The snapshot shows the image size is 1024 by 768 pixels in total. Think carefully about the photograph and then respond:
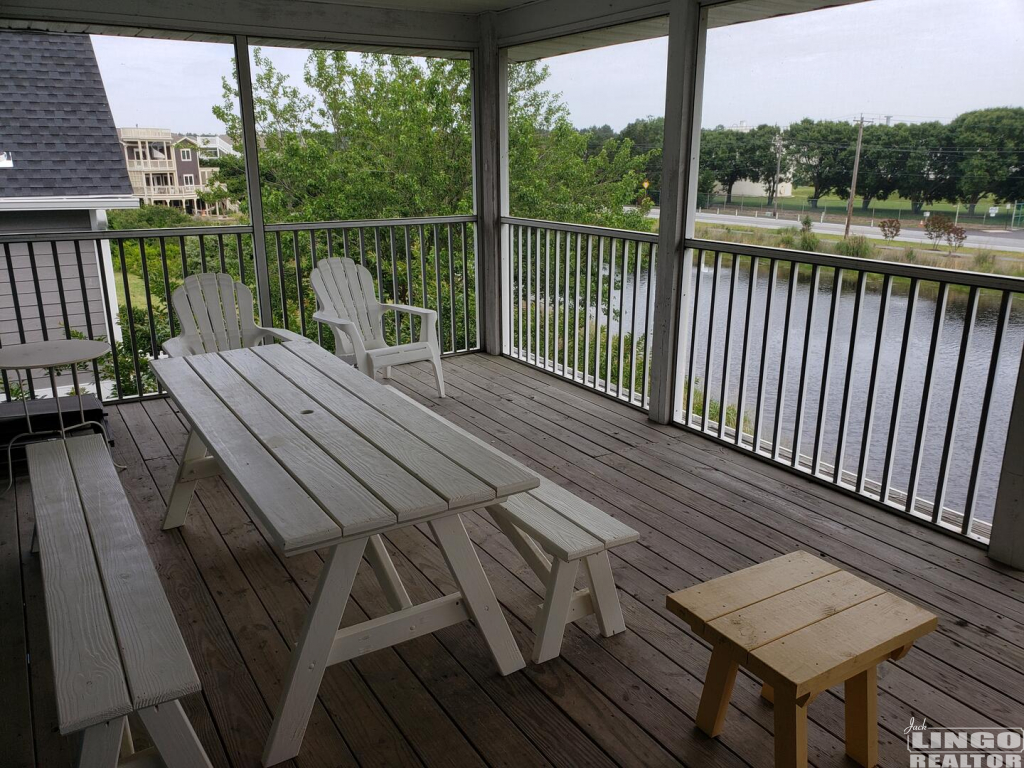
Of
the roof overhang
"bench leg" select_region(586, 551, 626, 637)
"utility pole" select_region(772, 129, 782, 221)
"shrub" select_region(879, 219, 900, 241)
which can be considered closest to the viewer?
"bench leg" select_region(586, 551, 626, 637)

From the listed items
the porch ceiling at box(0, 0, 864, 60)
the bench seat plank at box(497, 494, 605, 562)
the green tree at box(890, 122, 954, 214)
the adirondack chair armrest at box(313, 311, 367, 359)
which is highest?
the porch ceiling at box(0, 0, 864, 60)

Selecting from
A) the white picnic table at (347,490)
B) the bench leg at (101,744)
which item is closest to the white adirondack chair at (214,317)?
the white picnic table at (347,490)

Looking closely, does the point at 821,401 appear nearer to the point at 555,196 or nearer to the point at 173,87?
the point at 555,196

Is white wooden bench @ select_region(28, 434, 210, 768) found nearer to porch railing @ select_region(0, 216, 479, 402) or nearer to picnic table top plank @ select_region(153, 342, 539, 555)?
picnic table top plank @ select_region(153, 342, 539, 555)

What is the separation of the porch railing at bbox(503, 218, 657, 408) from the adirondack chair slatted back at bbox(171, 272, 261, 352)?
2.12 metres

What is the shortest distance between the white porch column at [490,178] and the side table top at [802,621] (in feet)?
13.2

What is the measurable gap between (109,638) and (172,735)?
260 millimetres

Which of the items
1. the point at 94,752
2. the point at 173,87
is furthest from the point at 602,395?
the point at 173,87

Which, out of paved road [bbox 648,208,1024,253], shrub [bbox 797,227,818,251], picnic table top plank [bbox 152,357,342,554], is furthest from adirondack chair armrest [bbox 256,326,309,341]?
shrub [bbox 797,227,818,251]

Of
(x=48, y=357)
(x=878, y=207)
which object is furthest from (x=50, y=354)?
(x=878, y=207)

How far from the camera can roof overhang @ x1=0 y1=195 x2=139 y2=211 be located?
16.3 ft

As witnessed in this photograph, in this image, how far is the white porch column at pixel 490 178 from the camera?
5.23m

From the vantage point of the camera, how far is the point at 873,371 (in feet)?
10.6

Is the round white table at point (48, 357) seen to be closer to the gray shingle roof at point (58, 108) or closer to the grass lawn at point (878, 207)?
the gray shingle roof at point (58, 108)
